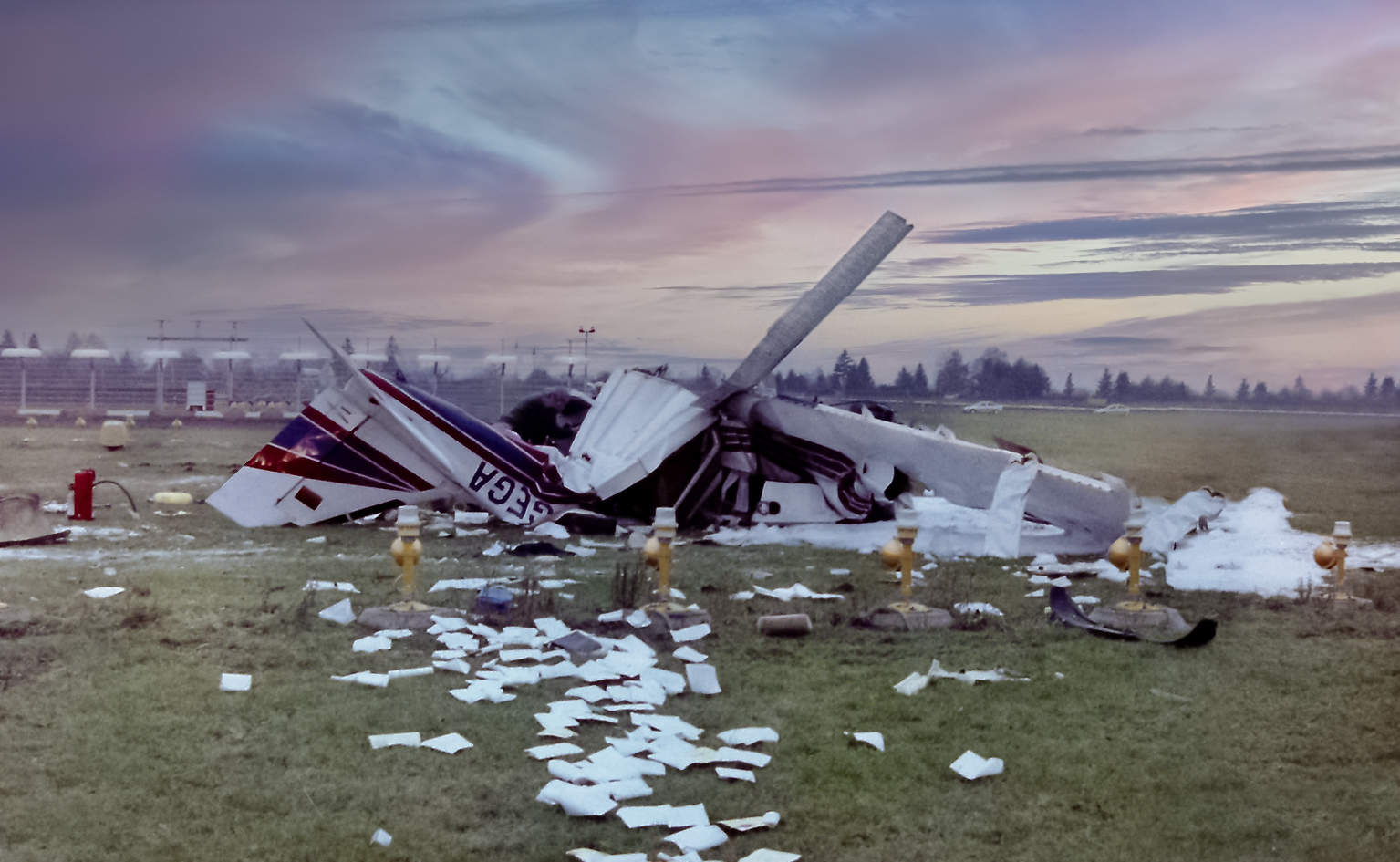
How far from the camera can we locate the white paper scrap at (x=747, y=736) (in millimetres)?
4188

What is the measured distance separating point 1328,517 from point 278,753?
904 cm

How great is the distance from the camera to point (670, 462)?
10422mm

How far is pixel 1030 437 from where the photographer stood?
10.6 meters

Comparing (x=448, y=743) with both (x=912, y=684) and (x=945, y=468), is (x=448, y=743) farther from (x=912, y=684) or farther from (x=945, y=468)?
(x=945, y=468)

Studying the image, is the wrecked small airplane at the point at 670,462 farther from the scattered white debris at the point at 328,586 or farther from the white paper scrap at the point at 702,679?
the white paper scrap at the point at 702,679

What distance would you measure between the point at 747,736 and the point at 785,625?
177cm

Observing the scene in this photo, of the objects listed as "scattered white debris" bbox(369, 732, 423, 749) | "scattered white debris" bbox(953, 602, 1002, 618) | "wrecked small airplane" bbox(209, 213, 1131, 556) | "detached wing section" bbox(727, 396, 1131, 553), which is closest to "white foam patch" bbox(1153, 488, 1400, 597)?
"detached wing section" bbox(727, 396, 1131, 553)

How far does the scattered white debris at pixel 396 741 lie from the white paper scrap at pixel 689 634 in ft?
6.47

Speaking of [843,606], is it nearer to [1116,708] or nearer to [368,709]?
[1116,708]

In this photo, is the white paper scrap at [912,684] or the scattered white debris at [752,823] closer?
the scattered white debris at [752,823]

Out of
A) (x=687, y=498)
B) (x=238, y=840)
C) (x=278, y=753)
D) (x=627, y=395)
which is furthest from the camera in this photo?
(x=627, y=395)

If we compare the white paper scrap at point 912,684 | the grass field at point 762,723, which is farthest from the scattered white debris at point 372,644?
the white paper scrap at point 912,684

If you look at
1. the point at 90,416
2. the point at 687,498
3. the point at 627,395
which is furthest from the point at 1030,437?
the point at 90,416

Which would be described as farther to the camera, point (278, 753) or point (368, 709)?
point (368, 709)
